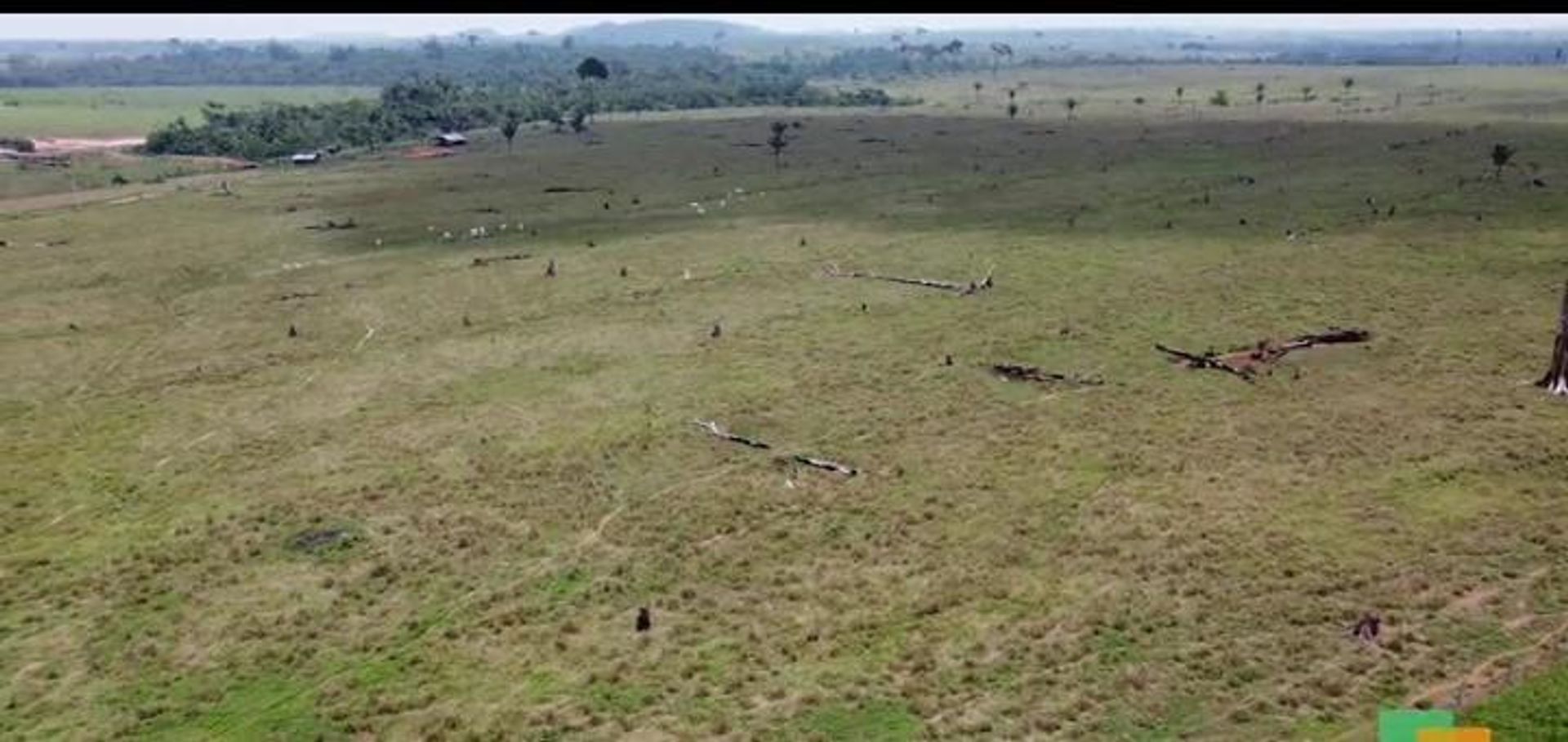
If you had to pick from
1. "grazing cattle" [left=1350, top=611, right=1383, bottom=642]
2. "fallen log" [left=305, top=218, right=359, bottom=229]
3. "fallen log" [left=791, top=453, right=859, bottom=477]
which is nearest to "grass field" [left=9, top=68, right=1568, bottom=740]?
"grazing cattle" [left=1350, top=611, right=1383, bottom=642]

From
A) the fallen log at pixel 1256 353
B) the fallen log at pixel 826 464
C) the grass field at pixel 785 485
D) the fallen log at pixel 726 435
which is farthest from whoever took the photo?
the fallen log at pixel 1256 353

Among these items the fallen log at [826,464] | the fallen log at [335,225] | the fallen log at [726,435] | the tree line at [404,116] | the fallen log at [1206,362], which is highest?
the tree line at [404,116]

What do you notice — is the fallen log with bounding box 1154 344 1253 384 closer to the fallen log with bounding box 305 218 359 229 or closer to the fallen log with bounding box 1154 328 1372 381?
the fallen log with bounding box 1154 328 1372 381

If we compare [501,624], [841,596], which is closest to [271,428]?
[501,624]

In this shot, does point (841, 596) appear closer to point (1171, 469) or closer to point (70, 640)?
point (1171, 469)

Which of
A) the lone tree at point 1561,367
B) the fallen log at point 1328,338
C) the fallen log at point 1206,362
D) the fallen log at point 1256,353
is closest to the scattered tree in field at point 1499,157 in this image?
A: the fallen log at point 1256,353

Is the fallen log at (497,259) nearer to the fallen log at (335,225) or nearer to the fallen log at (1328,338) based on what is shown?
the fallen log at (335,225)
